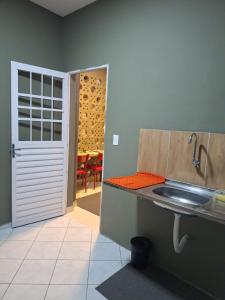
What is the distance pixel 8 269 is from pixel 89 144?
342cm

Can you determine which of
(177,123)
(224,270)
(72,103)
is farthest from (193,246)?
(72,103)

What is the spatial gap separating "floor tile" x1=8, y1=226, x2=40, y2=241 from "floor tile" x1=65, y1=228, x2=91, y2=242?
1.29ft

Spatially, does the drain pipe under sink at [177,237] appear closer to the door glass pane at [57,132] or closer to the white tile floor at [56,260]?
the white tile floor at [56,260]

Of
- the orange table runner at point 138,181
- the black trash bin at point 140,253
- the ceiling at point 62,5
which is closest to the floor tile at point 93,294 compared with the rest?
the black trash bin at point 140,253

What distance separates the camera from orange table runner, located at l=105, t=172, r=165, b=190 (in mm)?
1808

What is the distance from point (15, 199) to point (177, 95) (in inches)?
86.9

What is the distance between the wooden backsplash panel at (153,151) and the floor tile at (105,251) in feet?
3.11

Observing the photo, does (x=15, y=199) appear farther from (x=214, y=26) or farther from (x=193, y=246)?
(x=214, y=26)

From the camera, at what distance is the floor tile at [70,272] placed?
1.90m

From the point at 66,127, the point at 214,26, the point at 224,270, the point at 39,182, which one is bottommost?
the point at 224,270

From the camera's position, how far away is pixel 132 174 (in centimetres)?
233

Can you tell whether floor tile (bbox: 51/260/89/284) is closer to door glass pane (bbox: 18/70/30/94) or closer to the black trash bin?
the black trash bin

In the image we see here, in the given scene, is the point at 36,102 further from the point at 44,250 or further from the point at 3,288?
the point at 3,288

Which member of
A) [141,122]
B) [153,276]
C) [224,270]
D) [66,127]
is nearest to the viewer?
[224,270]
